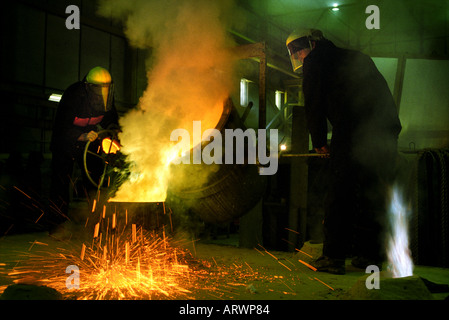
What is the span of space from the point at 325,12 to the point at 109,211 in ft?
26.7

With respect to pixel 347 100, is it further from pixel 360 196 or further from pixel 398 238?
pixel 398 238

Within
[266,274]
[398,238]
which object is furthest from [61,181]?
[398,238]

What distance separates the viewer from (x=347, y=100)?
9.09 ft

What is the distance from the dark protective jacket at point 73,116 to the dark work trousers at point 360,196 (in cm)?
243

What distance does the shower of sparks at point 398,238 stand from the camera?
2869 mm

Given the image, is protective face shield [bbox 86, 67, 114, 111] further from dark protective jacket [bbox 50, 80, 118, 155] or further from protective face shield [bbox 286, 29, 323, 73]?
protective face shield [bbox 286, 29, 323, 73]

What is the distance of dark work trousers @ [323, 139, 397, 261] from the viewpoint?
2.71 meters

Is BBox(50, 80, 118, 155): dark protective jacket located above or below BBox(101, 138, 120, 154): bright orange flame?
above

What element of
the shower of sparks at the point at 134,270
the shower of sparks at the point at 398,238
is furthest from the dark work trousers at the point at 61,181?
the shower of sparks at the point at 398,238

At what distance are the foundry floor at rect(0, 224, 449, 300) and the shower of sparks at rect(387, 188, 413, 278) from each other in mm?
115

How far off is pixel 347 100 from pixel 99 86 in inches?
92.6

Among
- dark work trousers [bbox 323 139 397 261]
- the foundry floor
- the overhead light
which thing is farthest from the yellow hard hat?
the overhead light
